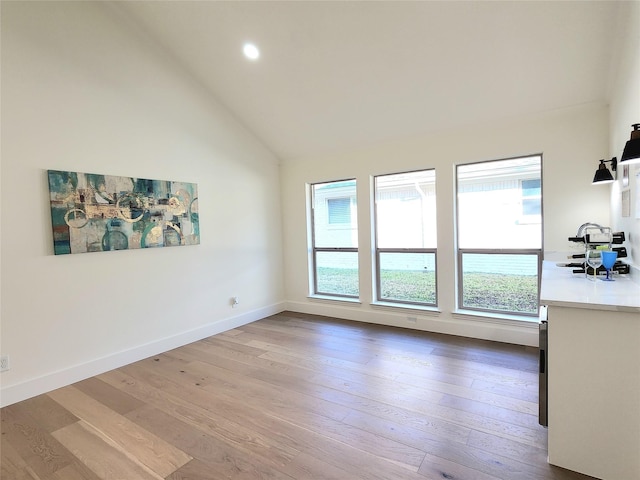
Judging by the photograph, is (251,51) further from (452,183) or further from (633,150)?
(633,150)

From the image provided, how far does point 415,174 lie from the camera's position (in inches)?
169

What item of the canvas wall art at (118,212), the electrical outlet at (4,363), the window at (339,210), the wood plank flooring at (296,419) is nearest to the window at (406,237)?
the window at (339,210)

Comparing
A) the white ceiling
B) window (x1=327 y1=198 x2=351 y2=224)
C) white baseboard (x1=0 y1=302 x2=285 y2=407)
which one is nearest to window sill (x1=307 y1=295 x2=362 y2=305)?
white baseboard (x1=0 y1=302 x2=285 y2=407)

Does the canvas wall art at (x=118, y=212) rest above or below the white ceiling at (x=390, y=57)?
below

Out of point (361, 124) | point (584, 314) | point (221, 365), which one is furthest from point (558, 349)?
point (361, 124)

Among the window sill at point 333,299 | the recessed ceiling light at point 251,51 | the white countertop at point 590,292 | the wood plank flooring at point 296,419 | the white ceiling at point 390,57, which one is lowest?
the wood plank flooring at point 296,419

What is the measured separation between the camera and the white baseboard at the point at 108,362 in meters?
2.73

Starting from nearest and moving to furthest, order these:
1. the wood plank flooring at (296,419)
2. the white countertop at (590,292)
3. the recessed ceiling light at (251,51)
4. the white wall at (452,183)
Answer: the white countertop at (590,292) → the wood plank flooring at (296,419) → the white wall at (452,183) → the recessed ceiling light at (251,51)

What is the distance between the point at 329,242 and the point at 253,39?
2.88m

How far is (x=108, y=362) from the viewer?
10.8 feet

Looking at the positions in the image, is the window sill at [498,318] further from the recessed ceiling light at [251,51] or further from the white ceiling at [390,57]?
the recessed ceiling light at [251,51]

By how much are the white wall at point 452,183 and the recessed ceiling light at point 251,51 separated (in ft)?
5.67

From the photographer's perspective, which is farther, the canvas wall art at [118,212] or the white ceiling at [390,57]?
the canvas wall art at [118,212]

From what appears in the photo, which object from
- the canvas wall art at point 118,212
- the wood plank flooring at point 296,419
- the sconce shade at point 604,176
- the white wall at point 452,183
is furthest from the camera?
the white wall at point 452,183
